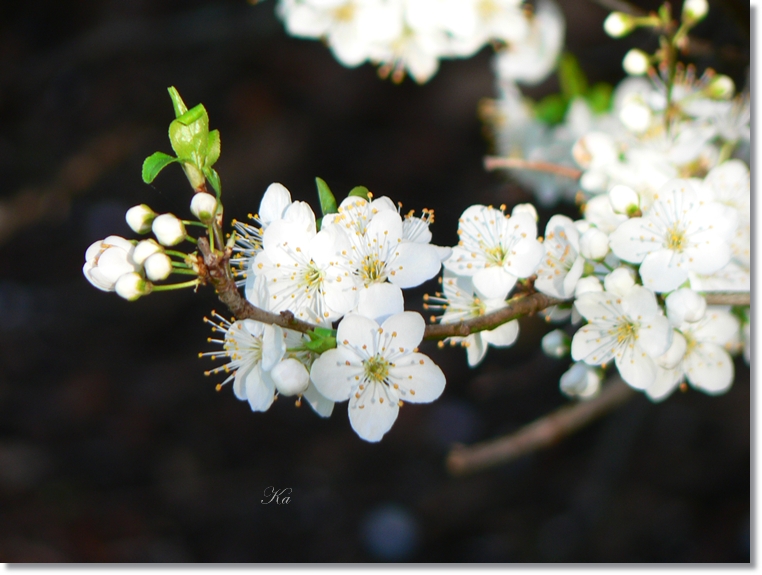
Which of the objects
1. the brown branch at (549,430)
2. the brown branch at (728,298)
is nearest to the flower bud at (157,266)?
the brown branch at (728,298)

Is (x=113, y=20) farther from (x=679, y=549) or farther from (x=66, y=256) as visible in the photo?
(x=679, y=549)

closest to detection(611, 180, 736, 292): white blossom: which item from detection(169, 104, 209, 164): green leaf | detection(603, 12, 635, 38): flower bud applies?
detection(603, 12, 635, 38): flower bud

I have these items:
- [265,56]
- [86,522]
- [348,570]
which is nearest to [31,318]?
[86,522]

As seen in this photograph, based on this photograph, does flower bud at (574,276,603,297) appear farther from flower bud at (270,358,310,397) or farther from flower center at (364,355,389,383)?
flower bud at (270,358,310,397)

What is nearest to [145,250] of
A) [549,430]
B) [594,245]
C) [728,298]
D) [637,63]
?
[594,245]

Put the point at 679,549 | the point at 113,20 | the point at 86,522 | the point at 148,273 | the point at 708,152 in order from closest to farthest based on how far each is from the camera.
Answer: the point at 148,273, the point at 708,152, the point at 679,549, the point at 86,522, the point at 113,20
